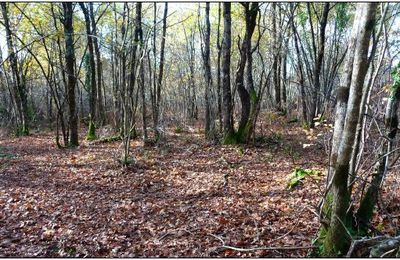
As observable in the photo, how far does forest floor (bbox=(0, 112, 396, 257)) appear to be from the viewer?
456 cm

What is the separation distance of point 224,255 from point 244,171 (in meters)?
3.95

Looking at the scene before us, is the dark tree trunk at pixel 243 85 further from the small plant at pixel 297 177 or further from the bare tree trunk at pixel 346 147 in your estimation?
the bare tree trunk at pixel 346 147

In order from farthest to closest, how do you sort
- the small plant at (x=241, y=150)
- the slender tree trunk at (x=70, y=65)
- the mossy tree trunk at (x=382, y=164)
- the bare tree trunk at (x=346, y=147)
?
the slender tree trunk at (x=70, y=65), the small plant at (x=241, y=150), the mossy tree trunk at (x=382, y=164), the bare tree trunk at (x=346, y=147)

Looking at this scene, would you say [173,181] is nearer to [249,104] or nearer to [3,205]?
[3,205]

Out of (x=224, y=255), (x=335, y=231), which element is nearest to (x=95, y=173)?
(x=224, y=255)

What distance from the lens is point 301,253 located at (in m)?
4.07

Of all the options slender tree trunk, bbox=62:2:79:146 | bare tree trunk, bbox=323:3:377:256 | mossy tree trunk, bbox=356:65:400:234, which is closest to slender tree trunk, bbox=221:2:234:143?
slender tree trunk, bbox=62:2:79:146

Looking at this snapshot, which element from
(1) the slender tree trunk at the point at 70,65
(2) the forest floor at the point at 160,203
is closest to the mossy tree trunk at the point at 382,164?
(2) the forest floor at the point at 160,203

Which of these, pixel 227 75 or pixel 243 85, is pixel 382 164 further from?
pixel 227 75

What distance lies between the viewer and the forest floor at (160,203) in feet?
15.0

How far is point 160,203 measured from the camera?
625 cm

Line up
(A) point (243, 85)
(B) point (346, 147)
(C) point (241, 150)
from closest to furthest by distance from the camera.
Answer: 1. (B) point (346, 147)
2. (C) point (241, 150)
3. (A) point (243, 85)

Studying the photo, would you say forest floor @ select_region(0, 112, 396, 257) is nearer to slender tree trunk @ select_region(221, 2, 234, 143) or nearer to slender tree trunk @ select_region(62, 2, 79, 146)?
slender tree trunk @ select_region(221, 2, 234, 143)

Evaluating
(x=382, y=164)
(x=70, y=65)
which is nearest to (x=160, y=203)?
(x=382, y=164)
